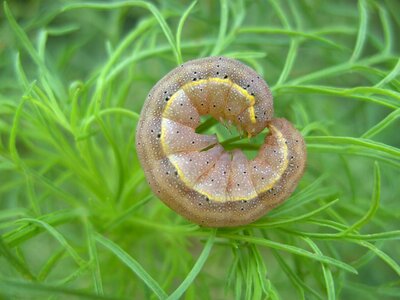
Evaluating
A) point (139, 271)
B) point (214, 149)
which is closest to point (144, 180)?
point (214, 149)

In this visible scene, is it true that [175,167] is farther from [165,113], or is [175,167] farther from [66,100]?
[66,100]

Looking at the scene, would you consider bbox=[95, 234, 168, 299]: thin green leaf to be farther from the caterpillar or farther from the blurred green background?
the caterpillar

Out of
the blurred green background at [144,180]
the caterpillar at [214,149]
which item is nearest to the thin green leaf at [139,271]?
the blurred green background at [144,180]

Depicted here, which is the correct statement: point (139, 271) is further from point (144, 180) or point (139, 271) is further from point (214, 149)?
point (144, 180)

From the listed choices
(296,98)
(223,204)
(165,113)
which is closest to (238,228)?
A: (223,204)

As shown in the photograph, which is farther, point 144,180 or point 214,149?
point 144,180

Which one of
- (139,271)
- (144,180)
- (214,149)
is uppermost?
(214,149)
